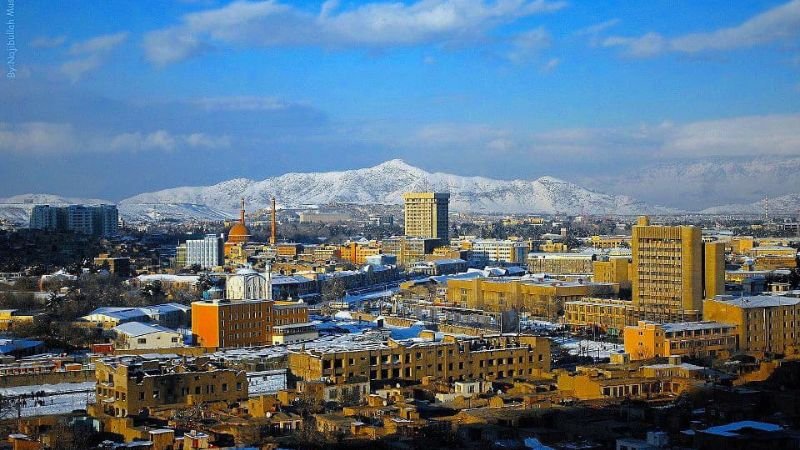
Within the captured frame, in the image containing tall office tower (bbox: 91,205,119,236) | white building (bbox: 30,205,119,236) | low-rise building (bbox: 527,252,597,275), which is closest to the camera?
low-rise building (bbox: 527,252,597,275)

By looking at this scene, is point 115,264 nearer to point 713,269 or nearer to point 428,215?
point 713,269

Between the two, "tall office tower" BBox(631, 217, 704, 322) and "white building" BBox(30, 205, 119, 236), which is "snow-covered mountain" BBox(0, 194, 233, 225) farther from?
"tall office tower" BBox(631, 217, 704, 322)

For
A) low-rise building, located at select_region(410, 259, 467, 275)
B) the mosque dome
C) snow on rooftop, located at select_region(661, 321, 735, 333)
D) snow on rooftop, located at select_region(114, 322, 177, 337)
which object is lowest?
snow on rooftop, located at select_region(114, 322, 177, 337)

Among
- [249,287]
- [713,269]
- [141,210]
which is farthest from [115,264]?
[141,210]

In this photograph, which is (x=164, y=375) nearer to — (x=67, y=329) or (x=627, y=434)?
(x=627, y=434)

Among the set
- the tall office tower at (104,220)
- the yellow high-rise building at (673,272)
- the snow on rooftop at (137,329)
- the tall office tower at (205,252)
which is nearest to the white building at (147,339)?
the snow on rooftop at (137,329)

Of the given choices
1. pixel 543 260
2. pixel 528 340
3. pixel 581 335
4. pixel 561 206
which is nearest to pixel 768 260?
pixel 543 260

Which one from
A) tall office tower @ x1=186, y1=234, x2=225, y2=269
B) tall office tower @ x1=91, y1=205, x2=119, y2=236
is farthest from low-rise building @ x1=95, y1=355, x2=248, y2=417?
tall office tower @ x1=91, y1=205, x2=119, y2=236
